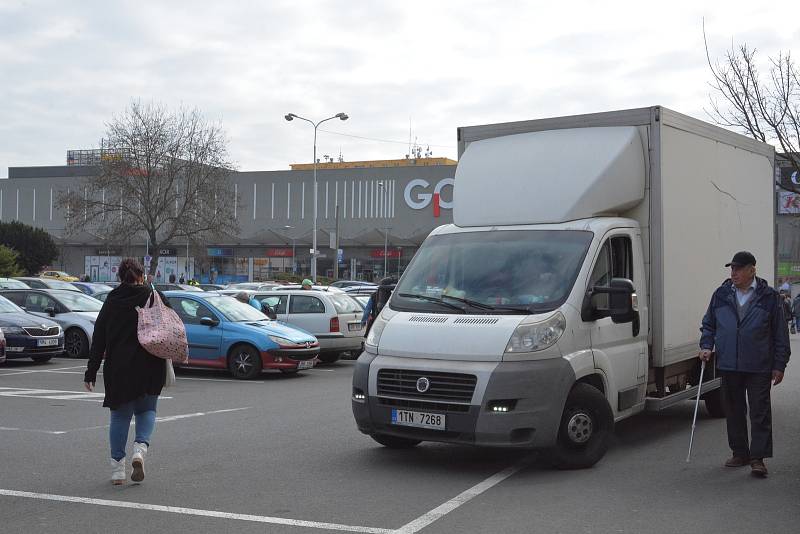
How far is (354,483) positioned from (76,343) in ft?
47.7

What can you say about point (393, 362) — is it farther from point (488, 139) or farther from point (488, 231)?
point (488, 139)

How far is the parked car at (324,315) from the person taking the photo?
19203mm

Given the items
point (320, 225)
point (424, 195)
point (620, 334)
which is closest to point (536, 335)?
point (620, 334)

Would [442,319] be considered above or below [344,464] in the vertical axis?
above

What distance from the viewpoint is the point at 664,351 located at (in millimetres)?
9188

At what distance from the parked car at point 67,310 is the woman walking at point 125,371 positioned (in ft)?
43.7

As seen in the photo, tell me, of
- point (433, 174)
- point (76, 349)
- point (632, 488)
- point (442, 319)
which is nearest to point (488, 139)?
point (442, 319)

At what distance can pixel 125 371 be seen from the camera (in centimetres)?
727

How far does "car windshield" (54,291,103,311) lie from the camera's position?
21019 millimetres

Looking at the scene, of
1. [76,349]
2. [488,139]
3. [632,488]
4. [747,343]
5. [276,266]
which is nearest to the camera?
[632,488]

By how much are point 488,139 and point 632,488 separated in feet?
13.2

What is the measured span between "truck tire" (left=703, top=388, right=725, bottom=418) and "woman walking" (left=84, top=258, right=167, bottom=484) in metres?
6.67

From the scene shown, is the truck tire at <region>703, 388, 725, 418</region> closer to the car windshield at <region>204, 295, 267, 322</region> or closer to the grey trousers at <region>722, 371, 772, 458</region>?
the grey trousers at <region>722, 371, 772, 458</region>

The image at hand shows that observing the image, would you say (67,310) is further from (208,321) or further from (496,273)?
(496,273)
